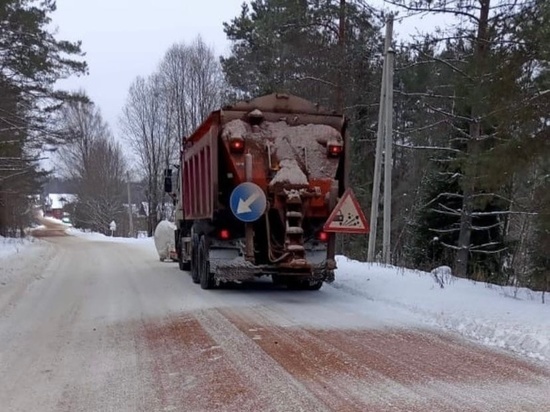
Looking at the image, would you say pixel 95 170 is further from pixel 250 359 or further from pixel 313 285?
pixel 250 359

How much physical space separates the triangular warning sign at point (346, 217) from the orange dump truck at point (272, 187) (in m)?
0.51

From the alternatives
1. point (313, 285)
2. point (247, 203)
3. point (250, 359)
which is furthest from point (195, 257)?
point (250, 359)

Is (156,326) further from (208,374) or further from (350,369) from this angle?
(350,369)

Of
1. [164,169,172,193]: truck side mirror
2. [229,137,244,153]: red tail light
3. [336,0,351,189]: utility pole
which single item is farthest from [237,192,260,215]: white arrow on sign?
[336,0,351,189]: utility pole

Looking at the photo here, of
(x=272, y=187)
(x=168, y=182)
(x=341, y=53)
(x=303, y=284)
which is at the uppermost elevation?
(x=341, y=53)

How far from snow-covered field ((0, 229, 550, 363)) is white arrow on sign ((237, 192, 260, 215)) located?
6.96ft

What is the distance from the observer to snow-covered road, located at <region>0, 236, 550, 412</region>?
472 centimetres

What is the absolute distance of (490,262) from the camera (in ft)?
71.5

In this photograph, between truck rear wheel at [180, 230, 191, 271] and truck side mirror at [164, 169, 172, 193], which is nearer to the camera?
truck rear wheel at [180, 230, 191, 271]

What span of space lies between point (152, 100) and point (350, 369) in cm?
4465

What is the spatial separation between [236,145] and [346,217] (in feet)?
7.21

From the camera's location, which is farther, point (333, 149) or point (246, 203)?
point (333, 149)

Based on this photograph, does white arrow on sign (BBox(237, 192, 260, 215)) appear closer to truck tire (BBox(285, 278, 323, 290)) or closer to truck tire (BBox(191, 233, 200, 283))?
truck tire (BBox(285, 278, 323, 290))

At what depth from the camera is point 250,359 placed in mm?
5969
